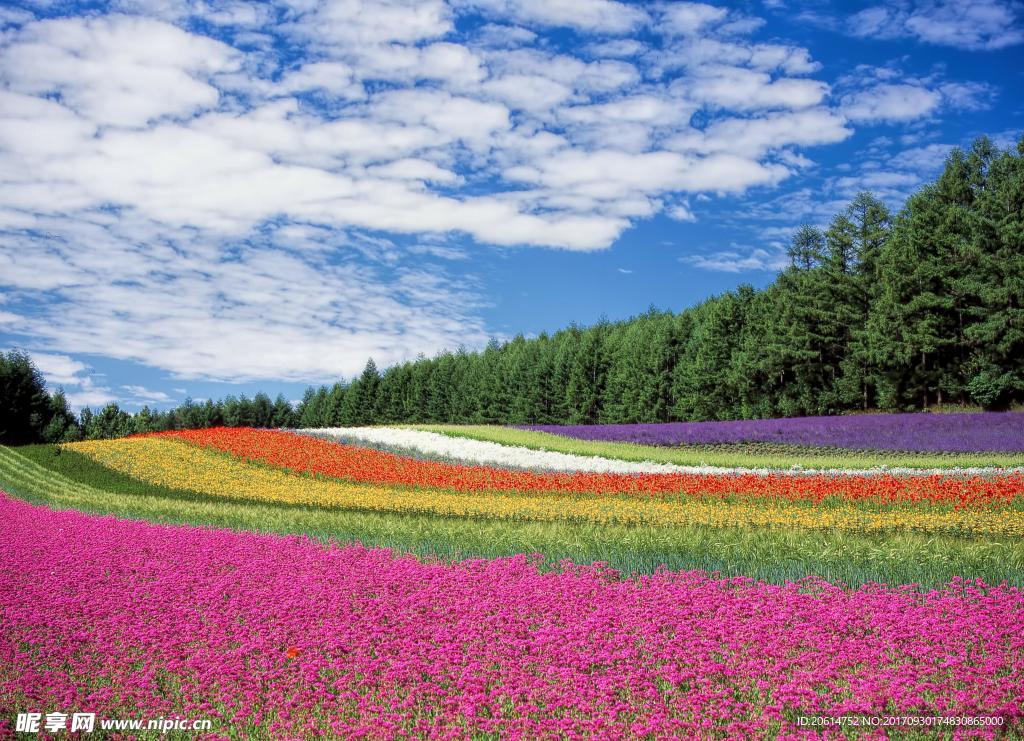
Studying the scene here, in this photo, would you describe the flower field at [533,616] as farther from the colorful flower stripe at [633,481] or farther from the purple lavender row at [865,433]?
the purple lavender row at [865,433]

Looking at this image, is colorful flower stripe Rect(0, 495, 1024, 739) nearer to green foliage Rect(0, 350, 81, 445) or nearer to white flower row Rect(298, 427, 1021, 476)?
white flower row Rect(298, 427, 1021, 476)

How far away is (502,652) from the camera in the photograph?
603 centimetres

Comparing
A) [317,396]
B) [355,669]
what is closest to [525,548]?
[355,669]

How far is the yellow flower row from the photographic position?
38.9 feet

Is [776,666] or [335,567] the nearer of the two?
[776,666]

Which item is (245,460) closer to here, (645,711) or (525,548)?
(525,548)

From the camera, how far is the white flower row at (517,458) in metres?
22.2

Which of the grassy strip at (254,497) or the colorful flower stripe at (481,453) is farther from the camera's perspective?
the colorful flower stripe at (481,453)

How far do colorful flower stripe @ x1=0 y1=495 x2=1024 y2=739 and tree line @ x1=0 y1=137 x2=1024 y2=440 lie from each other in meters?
39.6

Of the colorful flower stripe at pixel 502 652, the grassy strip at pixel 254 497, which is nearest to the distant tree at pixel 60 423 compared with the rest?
the grassy strip at pixel 254 497

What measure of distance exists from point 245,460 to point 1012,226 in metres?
39.6

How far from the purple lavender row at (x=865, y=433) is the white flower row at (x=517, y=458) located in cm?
701

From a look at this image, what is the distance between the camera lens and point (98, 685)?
5957 mm

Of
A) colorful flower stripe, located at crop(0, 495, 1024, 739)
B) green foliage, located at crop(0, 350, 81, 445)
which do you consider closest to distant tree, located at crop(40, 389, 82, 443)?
green foliage, located at crop(0, 350, 81, 445)
